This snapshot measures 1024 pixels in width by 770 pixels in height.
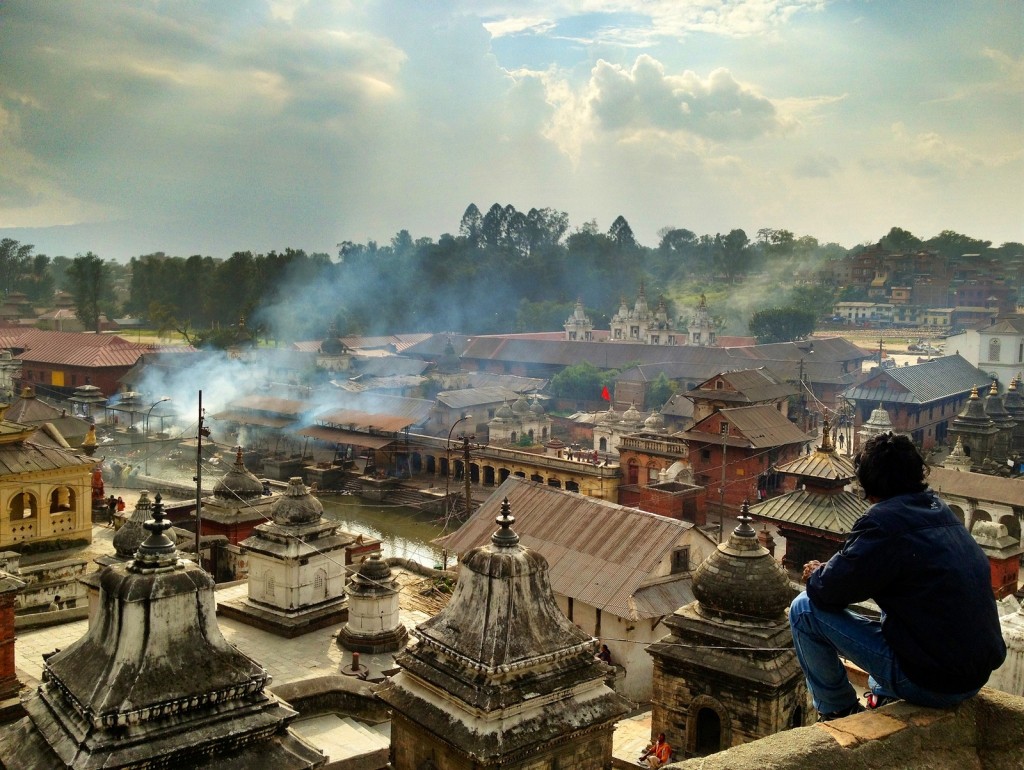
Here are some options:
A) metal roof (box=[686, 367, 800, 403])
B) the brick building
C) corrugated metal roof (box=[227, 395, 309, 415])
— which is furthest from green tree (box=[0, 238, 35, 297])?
metal roof (box=[686, 367, 800, 403])

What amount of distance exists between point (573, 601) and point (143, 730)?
12.7 metres

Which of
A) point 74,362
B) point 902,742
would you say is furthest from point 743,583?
point 74,362

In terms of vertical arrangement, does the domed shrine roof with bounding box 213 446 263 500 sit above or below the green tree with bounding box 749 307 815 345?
below

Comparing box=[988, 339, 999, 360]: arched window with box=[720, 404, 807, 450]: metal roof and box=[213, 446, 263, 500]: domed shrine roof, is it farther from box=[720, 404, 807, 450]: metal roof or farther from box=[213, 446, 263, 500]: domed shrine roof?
Answer: box=[213, 446, 263, 500]: domed shrine roof

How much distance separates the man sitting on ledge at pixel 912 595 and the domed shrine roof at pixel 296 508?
1620 centimetres

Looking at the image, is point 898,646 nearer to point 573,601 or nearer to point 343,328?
point 573,601

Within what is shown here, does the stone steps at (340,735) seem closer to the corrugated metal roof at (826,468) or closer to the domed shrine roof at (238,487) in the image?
the corrugated metal roof at (826,468)

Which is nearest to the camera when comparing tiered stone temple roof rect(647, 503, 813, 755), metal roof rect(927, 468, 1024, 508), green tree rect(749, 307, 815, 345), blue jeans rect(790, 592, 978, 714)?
blue jeans rect(790, 592, 978, 714)

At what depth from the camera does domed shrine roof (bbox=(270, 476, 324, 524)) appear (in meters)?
19.6

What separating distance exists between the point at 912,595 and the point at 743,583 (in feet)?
19.3

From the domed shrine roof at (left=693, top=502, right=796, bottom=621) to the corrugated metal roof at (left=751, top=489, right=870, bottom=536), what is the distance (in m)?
9.18

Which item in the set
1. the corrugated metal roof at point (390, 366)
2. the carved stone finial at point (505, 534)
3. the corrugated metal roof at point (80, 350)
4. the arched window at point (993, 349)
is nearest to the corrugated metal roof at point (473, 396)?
the corrugated metal roof at point (390, 366)

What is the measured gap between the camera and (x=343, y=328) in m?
93.6

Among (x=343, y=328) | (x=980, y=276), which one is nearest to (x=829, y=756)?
(x=343, y=328)
